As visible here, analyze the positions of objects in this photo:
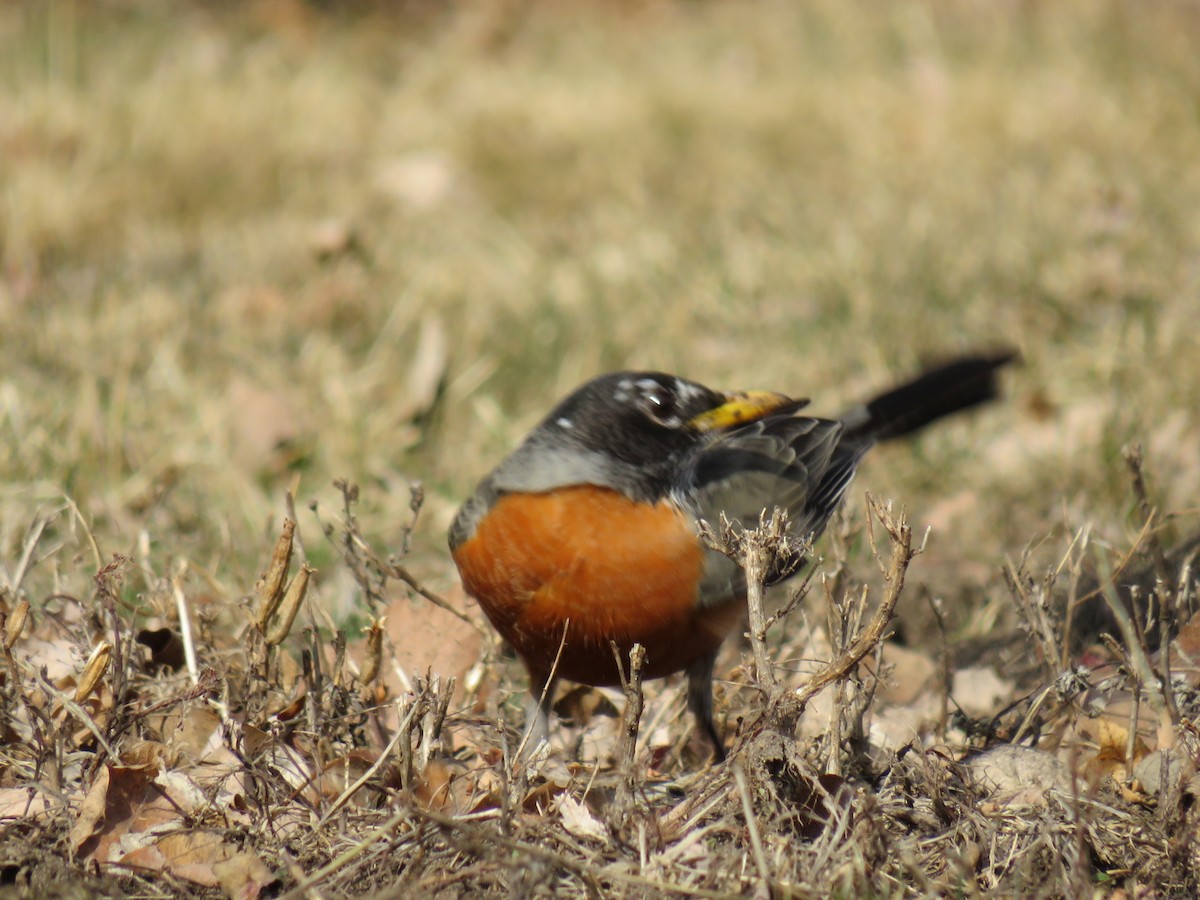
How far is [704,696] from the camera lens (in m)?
3.00

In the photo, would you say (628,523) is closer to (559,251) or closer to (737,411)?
(737,411)

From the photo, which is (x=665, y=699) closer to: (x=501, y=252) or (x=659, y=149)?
(x=501, y=252)

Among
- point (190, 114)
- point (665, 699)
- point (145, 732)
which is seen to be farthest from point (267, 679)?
point (190, 114)

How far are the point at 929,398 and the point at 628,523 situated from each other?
1684 millimetres

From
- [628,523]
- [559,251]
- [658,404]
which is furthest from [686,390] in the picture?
[559,251]

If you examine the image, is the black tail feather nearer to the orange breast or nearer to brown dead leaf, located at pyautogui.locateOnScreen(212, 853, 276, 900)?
the orange breast

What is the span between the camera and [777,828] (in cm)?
234

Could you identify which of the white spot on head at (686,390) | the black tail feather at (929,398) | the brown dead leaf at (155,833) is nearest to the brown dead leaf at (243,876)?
the brown dead leaf at (155,833)

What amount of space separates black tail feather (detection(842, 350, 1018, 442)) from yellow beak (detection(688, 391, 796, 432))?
70cm

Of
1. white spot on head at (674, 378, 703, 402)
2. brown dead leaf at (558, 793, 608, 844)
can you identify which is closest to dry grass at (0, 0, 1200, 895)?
brown dead leaf at (558, 793, 608, 844)

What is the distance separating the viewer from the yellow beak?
3238 mm

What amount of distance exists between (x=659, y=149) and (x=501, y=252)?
1.78 metres

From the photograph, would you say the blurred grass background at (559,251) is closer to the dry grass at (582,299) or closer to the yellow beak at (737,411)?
the dry grass at (582,299)

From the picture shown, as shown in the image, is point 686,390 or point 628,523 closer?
point 628,523
